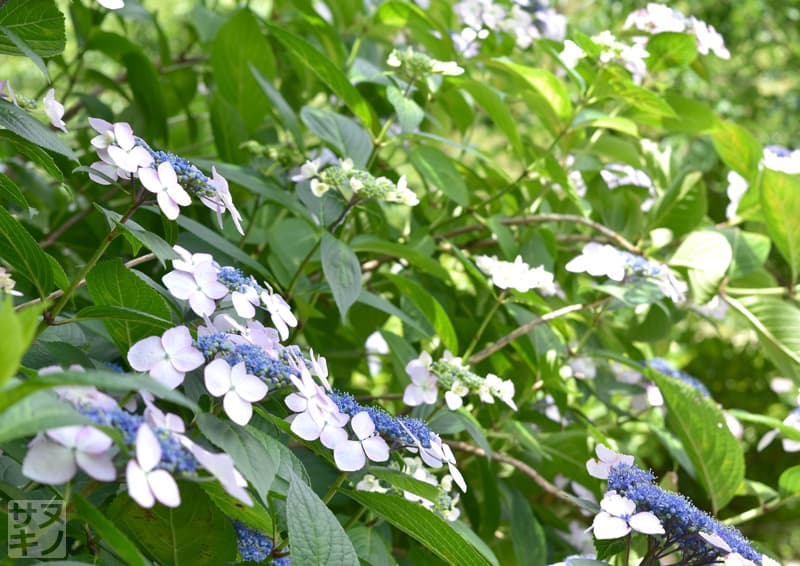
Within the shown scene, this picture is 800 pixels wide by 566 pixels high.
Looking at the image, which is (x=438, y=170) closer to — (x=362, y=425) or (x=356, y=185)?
(x=356, y=185)

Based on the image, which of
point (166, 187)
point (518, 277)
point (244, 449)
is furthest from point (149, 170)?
point (518, 277)

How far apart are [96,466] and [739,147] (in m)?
1.26

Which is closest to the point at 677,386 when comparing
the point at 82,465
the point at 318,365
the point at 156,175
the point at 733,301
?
the point at 733,301

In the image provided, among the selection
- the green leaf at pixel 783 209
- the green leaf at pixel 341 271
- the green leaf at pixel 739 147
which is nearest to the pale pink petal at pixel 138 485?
the green leaf at pixel 341 271

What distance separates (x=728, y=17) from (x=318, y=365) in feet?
9.55

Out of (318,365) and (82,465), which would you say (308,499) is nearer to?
(318,365)

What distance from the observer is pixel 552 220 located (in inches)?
53.1

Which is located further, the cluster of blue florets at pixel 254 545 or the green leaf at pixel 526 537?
the green leaf at pixel 526 537

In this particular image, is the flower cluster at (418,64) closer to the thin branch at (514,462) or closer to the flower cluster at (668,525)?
the thin branch at (514,462)

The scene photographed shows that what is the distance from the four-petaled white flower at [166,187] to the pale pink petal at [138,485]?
0.83 ft

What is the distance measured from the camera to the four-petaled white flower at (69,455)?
0.50 metres

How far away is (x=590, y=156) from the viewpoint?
1.55m

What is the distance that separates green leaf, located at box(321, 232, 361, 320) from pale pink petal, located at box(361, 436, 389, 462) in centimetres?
28

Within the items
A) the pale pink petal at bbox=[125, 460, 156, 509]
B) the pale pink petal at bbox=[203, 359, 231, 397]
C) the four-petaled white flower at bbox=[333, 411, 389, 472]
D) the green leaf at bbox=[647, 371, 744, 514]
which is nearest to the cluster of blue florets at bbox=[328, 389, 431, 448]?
the four-petaled white flower at bbox=[333, 411, 389, 472]
